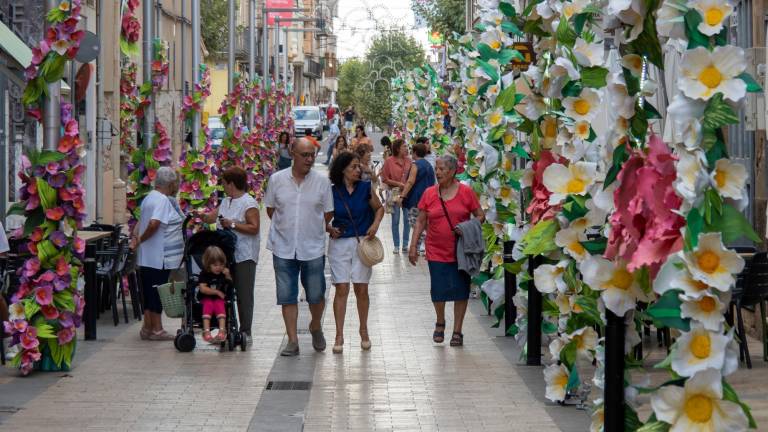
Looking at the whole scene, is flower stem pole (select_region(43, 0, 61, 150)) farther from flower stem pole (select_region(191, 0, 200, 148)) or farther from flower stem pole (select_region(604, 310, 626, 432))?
flower stem pole (select_region(191, 0, 200, 148))

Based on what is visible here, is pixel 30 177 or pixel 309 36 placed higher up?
pixel 309 36

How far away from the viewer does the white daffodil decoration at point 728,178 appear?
580cm

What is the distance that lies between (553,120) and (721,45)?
460 centimetres

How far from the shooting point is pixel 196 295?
13.5m

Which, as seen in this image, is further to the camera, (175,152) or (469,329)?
(175,152)

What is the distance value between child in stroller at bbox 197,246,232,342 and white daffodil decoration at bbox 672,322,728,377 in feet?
25.7

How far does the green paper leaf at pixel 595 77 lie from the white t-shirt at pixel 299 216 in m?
5.59

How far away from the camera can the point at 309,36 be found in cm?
13450

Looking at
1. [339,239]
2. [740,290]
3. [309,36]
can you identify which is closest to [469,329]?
[339,239]

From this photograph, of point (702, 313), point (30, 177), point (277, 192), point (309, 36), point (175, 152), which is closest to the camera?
point (702, 313)

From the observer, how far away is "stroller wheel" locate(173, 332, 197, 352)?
1337cm

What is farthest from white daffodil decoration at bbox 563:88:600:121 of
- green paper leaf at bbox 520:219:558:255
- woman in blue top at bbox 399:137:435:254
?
woman in blue top at bbox 399:137:435:254

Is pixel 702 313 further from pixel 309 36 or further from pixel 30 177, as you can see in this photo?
pixel 309 36

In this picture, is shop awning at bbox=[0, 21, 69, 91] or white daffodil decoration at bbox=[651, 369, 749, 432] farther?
shop awning at bbox=[0, 21, 69, 91]
